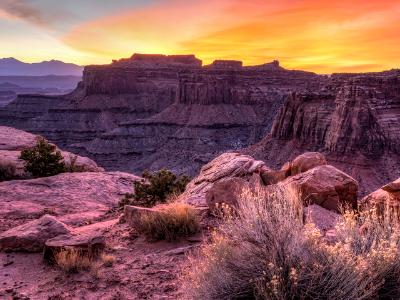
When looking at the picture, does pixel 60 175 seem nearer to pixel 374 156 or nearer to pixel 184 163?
pixel 374 156

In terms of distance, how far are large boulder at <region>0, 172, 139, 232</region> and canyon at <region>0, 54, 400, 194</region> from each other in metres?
26.3

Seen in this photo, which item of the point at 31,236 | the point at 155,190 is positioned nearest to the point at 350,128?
the point at 155,190

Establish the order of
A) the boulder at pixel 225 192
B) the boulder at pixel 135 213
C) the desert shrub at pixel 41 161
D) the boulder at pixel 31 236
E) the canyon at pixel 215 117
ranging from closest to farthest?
the boulder at pixel 31 236, the boulder at pixel 135 213, the boulder at pixel 225 192, the desert shrub at pixel 41 161, the canyon at pixel 215 117

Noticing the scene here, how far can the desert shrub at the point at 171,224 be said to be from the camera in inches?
357

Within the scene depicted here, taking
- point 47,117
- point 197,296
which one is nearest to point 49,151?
point 197,296

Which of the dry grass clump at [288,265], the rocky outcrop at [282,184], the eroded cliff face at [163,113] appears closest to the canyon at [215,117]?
the eroded cliff face at [163,113]

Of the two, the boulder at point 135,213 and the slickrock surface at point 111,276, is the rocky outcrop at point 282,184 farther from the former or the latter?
the slickrock surface at point 111,276

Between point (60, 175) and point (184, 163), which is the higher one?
point (60, 175)

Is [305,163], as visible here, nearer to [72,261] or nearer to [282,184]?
[282,184]

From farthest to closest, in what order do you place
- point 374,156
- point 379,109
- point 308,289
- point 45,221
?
point 379,109, point 374,156, point 45,221, point 308,289

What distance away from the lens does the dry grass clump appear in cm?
502

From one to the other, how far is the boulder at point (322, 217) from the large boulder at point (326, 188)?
1.01 ft

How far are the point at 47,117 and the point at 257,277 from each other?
5206 inches

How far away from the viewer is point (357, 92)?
49.3 metres
